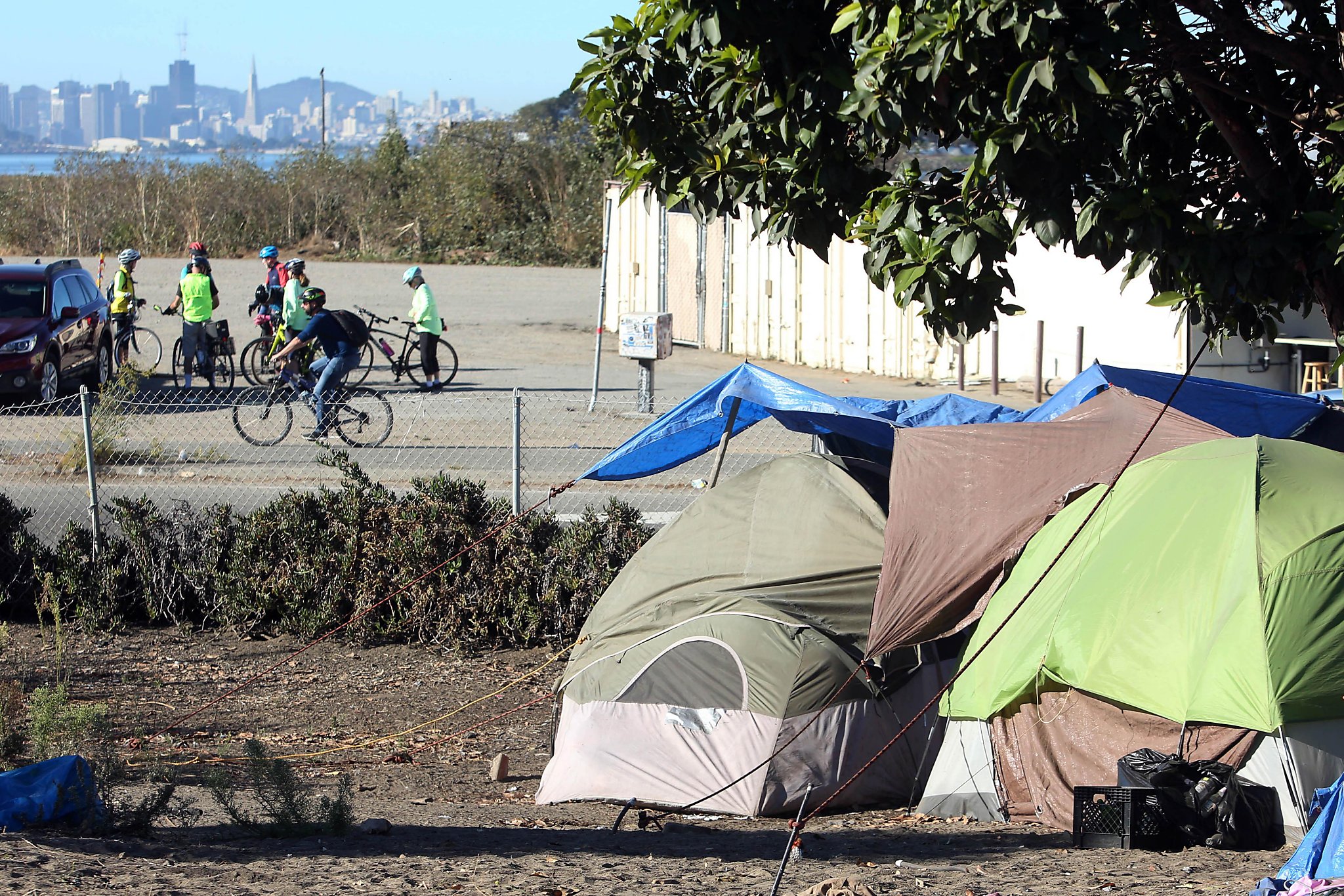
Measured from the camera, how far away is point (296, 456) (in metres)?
14.4

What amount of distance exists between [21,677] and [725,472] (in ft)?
20.7

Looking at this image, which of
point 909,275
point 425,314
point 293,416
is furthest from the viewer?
point 425,314

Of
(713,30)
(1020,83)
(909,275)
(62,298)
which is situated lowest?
(909,275)

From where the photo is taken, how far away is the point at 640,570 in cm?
839

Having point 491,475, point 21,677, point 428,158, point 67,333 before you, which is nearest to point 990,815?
point 21,677

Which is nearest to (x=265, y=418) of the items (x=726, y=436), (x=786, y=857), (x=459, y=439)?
(x=459, y=439)

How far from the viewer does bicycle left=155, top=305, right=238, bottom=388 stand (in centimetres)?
1833

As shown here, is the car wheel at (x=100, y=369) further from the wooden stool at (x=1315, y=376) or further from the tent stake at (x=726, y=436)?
the wooden stool at (x=1315, y=376)

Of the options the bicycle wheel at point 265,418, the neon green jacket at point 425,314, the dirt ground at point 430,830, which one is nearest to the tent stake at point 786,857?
the dirt ground at point 430,830

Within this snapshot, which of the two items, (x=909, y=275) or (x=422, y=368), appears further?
(x=422, y=368)

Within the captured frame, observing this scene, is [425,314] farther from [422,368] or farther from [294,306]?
[294,306]

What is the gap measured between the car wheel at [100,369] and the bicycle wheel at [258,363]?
1649 millimetres

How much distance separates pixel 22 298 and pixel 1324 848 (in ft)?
53.6

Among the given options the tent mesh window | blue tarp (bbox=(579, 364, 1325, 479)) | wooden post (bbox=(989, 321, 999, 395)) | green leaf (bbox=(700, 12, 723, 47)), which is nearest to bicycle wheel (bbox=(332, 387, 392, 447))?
blue tarp (bbox=(579, 364, 1325, 479))
